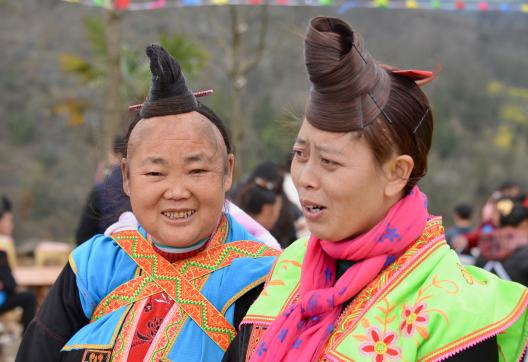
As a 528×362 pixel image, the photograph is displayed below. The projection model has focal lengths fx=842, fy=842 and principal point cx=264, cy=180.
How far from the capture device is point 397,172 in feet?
6.29

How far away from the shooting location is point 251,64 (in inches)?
481

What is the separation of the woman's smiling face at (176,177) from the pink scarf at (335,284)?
506 mm

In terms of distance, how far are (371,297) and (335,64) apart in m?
0.53

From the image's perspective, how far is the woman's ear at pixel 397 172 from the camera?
1.90 m

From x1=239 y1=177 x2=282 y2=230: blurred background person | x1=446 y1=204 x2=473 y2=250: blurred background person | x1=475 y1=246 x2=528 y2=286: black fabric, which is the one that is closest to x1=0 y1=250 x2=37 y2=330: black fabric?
x1=239 y1=177 x2=282 y2=230: blurred background person

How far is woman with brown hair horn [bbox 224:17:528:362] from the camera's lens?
71.8 inches

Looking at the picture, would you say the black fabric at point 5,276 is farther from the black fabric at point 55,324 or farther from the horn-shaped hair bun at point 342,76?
the horn-shaped hair bun at point 342,76

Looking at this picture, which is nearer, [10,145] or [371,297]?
[371,297]

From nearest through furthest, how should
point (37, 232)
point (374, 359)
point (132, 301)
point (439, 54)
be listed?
point (374, 359) → point (132, 301) → point (37, 232) → point (439, 54)

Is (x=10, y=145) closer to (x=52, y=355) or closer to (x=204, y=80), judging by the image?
(x=204, y=80)

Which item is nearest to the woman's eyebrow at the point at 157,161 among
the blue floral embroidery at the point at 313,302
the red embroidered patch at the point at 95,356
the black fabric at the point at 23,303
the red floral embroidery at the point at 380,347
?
the red embroidered patch at the point at 95,356

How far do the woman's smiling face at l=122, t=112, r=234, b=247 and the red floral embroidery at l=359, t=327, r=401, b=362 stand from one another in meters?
0.75

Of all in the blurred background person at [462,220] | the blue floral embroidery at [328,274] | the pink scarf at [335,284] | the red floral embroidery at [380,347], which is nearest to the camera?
the red floral embroidery at [380,347]

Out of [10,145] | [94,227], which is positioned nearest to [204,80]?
[10,145]
